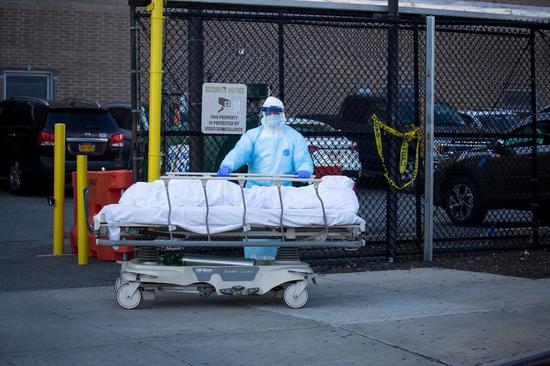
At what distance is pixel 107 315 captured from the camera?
8.00m

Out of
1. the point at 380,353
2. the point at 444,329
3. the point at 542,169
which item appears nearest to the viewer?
the point at 380,353

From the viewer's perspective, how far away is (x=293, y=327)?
7598mm

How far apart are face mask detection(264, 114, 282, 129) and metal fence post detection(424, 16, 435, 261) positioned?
7.50 feet

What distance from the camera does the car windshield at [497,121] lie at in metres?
11.7

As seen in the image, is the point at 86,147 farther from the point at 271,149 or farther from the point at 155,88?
the point at 271,149

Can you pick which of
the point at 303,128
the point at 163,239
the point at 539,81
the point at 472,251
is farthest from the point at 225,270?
the point at 539,81

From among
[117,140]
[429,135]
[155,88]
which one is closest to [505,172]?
[429,135]

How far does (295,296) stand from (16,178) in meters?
11.6

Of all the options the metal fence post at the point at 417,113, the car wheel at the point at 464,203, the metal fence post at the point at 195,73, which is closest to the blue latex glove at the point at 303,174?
the metal fence post at the point at 195,73

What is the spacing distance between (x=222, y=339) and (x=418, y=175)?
15.2 feet

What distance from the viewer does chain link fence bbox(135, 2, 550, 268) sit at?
1031cm

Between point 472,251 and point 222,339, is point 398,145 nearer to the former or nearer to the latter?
point 472,251

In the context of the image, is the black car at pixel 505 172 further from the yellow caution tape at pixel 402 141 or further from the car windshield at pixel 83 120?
the car windshield at pixel 83 120

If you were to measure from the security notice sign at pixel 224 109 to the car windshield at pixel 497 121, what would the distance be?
3.15 metres
